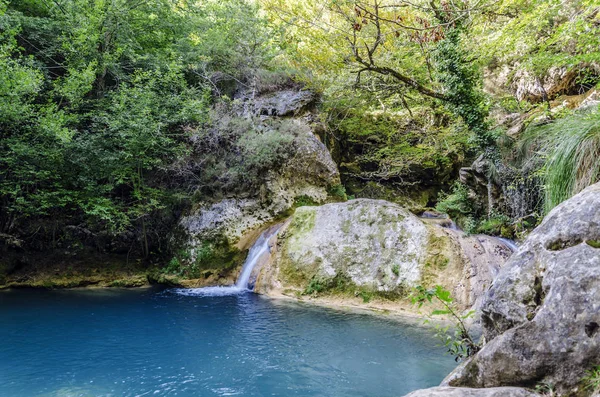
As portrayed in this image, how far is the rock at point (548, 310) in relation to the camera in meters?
2.03

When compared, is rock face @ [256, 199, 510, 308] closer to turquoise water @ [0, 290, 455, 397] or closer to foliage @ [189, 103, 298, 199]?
turquoise water @ [0, 290, 455, 397]

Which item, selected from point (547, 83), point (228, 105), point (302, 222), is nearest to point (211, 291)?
point (302, 222)

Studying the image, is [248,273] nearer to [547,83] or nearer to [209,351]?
[209,351]

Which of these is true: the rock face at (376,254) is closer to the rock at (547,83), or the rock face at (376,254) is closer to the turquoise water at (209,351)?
the turquoise water at (209,351)

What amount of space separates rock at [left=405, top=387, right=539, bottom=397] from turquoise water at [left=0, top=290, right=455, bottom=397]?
2.26 m

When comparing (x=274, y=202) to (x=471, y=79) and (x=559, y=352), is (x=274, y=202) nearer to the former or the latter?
(x=471, y=79)

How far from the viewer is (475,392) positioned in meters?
2.10

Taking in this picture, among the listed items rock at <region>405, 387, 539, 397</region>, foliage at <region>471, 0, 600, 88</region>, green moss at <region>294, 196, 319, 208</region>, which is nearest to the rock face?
green moss at <region>294, 196, 319, 208</region>

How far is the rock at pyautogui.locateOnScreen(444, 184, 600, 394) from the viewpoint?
2031 millimetres

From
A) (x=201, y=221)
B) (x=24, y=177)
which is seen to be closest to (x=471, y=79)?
(x=201, y=221)

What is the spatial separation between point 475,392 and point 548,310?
0.65 meters

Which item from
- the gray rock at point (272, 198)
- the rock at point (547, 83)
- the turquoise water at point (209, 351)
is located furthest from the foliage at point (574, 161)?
the gray rock at point (272, 198)

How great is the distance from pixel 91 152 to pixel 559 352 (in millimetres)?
10596

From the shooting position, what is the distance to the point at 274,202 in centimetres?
1120
